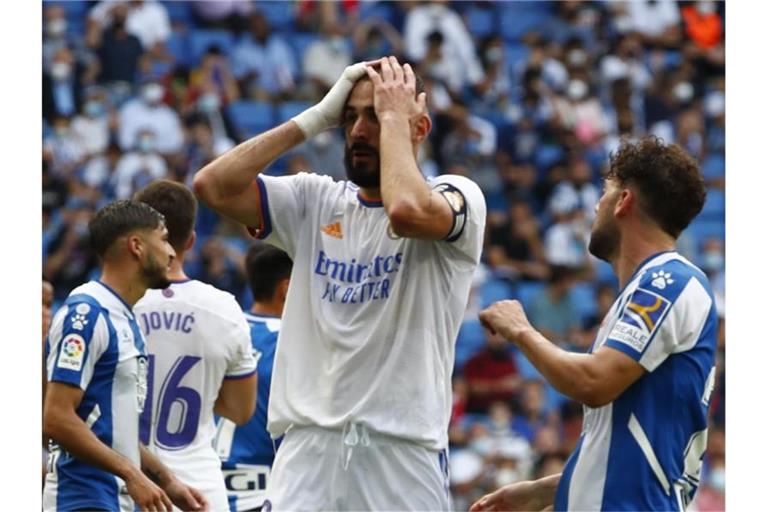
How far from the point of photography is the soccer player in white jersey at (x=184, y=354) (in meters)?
7.68

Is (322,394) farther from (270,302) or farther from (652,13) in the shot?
(652,13)

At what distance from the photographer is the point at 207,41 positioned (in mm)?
18547

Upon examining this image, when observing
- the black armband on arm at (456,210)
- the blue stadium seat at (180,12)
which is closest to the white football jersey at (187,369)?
the black armband on arm at (456,210)

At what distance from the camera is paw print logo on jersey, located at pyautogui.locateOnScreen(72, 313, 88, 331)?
21.7 feet

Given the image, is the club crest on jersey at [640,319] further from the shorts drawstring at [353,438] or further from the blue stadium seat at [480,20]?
the blue stadium seat at [480,20]

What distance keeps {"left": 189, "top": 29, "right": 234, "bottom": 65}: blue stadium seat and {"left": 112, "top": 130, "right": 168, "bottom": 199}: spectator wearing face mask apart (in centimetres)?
236

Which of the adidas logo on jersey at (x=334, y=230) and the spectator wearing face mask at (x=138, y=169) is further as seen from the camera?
the spectator wearing face mask at (x=138, y=169)

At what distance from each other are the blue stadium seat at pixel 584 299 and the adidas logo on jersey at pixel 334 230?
1063cm

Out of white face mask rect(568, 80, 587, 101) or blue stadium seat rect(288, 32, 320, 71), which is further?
white face mask rect(568, 80, 587, 101)

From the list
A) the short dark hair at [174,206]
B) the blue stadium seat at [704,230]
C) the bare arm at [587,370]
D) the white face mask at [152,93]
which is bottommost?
the bare arm at [587,370]

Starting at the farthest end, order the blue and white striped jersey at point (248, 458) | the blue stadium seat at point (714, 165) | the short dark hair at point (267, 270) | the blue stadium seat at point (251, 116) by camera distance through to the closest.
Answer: the blue stadium seat at point (714, 165) < the blue stadium seat at point (251, 116) < the short dark hair at point (267, 270) < the blue and white striped jersey at point (248, 458)

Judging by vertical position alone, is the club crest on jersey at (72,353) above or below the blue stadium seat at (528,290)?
below

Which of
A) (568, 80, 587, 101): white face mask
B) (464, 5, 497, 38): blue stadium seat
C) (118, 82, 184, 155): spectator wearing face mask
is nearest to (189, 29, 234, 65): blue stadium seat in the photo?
(118, 82, 184, 155): spectator wearing face mask

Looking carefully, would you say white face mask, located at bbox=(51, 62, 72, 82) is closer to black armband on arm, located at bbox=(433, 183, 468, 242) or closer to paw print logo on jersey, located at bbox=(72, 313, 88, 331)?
paw print logo on jersey, located at bbox=(72, 313, 88, 331)
